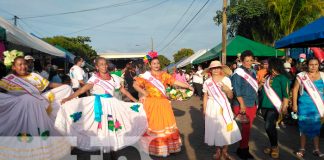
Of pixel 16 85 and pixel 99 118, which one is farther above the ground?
pixel 16 85

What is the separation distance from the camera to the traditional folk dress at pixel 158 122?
18.8ft

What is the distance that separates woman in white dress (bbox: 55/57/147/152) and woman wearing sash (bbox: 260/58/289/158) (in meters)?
2.21

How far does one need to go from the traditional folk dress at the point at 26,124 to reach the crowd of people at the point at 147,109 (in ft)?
0.04

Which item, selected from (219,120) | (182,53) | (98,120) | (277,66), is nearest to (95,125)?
(98,120)

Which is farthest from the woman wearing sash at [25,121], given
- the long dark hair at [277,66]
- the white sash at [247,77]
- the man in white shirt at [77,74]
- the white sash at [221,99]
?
the man in white shirt at [77,74]

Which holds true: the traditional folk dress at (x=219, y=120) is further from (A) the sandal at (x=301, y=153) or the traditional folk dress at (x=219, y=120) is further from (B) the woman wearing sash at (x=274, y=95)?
(A) the sandal at (x=301, y=153)

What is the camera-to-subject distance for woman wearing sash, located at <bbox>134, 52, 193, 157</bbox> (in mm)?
5746

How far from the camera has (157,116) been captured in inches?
229

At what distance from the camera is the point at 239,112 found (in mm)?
5453

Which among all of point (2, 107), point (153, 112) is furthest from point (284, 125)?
point (2, 107)

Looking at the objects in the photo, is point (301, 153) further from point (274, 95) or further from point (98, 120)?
point (98, 120)

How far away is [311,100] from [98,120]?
3540mm

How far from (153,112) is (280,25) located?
20.9 m

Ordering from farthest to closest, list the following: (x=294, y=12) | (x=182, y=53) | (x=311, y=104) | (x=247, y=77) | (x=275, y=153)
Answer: (x=182, y=53), (x=294, y=12), (x=311, y=104), (x=275, y=153), (x=247, y=77)
